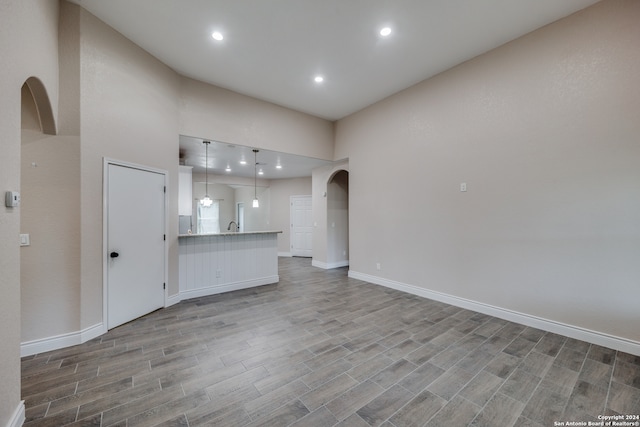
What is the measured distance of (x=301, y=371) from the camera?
2.26 meters

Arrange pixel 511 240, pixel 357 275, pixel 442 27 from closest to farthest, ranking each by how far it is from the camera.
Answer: pixel 442 27 → pixel 511 240 → pixel 357 275

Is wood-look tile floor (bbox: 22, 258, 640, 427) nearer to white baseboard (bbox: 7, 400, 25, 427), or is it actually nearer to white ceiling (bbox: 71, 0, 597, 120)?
white baseboard (bbox: 7, 400, 25, 427)

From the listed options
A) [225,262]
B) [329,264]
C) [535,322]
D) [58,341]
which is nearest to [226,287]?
[225,262]

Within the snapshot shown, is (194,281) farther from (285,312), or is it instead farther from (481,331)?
(481,331)

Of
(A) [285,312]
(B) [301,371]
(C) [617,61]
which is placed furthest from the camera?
(A) [285,312]

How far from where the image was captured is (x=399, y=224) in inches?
184

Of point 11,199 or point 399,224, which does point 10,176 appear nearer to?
point 11,199

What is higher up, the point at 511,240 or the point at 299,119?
the point at 299,119

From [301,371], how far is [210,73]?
444 centimetres

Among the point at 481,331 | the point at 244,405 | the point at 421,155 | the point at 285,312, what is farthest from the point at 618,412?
the point at 421,155

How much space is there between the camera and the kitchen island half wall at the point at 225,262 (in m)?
4.23

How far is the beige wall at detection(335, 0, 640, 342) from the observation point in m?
2.60

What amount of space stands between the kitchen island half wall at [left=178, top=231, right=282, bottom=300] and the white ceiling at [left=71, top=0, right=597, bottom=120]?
9.15 ft

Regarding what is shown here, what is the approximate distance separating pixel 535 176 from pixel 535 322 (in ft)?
6.03
